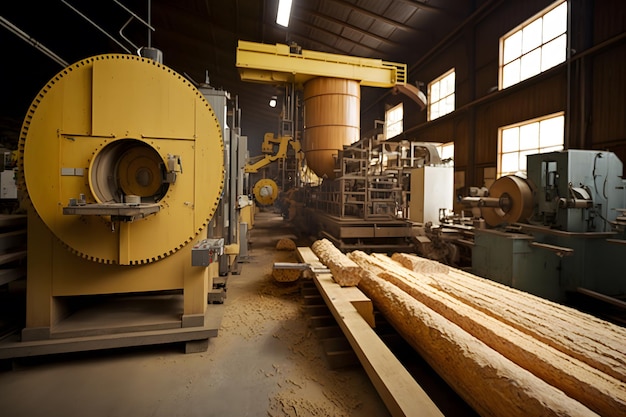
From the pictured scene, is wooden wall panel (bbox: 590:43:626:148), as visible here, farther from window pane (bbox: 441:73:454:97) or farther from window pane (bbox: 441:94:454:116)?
window pane (bbox: 441:73:454:97)

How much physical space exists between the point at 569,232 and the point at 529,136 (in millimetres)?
4279

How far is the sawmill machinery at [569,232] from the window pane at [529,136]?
3.03m

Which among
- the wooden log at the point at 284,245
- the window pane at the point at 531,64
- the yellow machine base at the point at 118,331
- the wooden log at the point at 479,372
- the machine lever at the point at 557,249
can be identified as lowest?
the yellow machine base at the point at 118,331

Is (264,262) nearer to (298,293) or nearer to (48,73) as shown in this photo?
(298,293)

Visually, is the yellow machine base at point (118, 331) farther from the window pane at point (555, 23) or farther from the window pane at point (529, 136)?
the window pane at point (555, 23)

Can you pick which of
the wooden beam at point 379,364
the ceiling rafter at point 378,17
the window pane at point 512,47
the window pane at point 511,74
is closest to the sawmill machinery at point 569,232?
the wooden beam at point 379,364

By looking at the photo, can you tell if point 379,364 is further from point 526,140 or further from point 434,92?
point 434,92

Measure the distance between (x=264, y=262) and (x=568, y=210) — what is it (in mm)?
5369

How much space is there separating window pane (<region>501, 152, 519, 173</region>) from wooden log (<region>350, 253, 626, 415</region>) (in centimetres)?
661

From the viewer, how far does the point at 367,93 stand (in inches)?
661

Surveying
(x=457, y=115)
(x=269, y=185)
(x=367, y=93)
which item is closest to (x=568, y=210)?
(x=457, y=115)

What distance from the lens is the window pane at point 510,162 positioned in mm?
7702

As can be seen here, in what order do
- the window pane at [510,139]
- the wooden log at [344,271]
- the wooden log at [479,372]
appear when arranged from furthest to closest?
the window pane at [510,139] < the wooden log at [344,271] < the wooden log at [479,372]

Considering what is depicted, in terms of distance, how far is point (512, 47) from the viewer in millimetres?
7930
